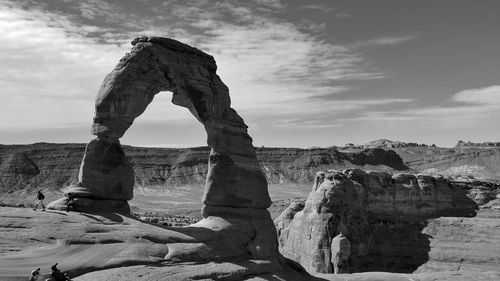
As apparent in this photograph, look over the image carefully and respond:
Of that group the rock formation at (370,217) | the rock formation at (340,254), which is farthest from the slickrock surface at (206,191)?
the rock formation at (370,217)

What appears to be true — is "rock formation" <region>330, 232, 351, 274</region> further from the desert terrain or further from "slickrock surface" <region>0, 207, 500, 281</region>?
"slickrock surface" <region>0, 207, 500, 281</region>

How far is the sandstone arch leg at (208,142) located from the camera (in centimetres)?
2180

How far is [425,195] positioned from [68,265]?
125 feet

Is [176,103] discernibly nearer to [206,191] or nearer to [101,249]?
[206,191]

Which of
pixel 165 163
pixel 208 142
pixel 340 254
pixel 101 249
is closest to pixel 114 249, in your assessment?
pixel 101 249

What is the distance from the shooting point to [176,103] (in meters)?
25.3

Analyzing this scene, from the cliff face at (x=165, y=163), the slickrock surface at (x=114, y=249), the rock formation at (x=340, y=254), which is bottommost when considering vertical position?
the rock formation at (x=340, y=254)

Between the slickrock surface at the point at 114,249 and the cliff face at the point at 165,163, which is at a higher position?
the cliff face at the point at 165,163

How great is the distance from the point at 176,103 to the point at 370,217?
25.5 metres

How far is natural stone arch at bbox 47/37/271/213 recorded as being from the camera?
2180cm

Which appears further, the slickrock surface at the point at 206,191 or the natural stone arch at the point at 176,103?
the natural stone arch at the point at 176,103

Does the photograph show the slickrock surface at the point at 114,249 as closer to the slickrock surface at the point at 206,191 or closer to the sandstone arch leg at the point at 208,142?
the slickrock surface at the point at 206,191

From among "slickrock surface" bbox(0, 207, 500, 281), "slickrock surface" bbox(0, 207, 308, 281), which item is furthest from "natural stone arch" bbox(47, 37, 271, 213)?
"slickrock surface" bbox(0, 207, 500, 281)

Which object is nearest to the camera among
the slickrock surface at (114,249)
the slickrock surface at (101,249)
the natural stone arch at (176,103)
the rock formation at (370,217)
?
the slickrock surface at (101,249)
